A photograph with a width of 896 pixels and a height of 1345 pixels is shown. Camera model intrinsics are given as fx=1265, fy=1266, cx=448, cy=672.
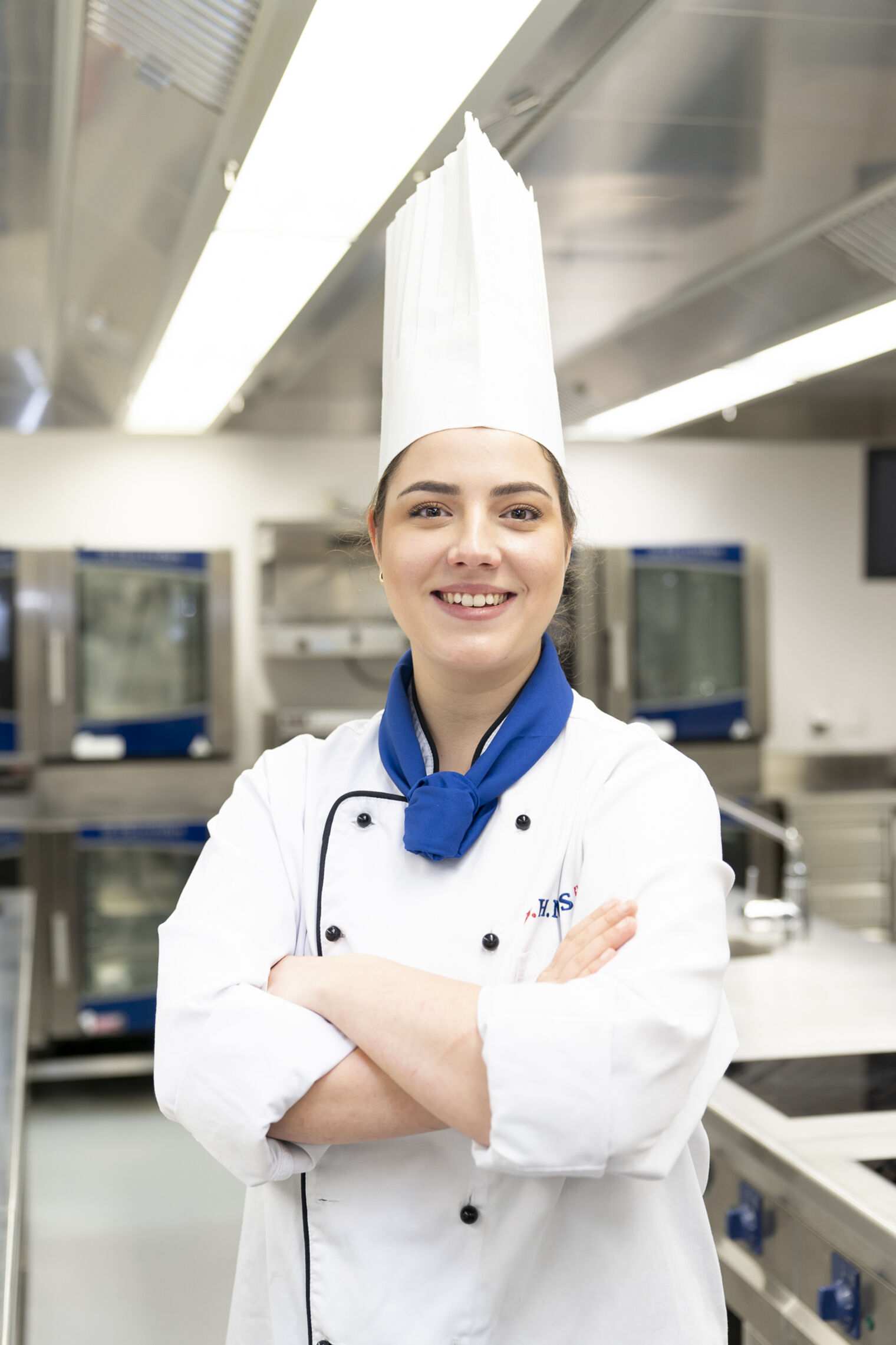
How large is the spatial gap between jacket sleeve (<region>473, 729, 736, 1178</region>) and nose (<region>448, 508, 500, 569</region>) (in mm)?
244

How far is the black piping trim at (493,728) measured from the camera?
1.20 metres

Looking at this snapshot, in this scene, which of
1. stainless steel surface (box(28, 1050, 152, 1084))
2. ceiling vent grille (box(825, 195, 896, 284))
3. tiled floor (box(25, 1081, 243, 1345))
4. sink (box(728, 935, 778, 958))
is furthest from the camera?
stainless steel surface (box(28, 1050, 152, 1084))

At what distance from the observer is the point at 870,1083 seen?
193 centimetres

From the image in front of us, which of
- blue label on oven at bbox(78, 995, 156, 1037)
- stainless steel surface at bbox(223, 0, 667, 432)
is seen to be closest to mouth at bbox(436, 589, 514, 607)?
stainless steel surface at bbox(223, 0, 667, 432)

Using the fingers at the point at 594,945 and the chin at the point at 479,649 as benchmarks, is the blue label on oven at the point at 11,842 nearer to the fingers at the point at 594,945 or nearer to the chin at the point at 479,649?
the chin at the point at 479,649

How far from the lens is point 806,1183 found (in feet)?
5.24

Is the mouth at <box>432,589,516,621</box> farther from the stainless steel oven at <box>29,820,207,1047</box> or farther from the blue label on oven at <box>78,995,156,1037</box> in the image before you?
the blue label on oven at <box>78,995,156,1037</box>

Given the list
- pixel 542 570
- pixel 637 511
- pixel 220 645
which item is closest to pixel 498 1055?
pixel 542 570

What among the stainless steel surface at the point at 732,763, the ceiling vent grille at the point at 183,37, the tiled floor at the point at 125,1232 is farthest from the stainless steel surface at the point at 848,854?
the ceiling vent grille at the point at 183,37

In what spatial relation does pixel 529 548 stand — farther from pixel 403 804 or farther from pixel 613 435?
pixel 613 435

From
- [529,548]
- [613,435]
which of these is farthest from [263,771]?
[613,435]

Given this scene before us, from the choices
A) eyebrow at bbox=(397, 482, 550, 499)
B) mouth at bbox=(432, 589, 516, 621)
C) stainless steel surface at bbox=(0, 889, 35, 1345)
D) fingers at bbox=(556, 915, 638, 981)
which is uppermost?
eyebrow at bbox=(397, 482, 550, 499)

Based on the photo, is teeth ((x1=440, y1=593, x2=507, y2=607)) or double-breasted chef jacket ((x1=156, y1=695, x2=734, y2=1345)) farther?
teeth ((x1=440, y1=593, x2=507, y2=607))

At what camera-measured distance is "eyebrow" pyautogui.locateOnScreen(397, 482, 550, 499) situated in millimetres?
1121
